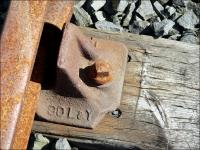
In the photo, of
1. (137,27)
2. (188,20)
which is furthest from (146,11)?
(188,20)

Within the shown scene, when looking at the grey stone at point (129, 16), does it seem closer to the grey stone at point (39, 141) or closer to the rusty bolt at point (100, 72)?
the rusty bolt at point (100, 72)

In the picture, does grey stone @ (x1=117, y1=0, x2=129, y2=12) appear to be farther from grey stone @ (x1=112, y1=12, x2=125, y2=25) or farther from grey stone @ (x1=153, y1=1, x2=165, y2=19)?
grey stone @ (x1=153, y1=1, x2=165, y2=19)

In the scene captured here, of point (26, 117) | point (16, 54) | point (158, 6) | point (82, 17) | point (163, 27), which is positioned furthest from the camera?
point (158, 6)

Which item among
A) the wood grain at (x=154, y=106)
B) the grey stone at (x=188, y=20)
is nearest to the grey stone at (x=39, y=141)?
the wood grain at (x=154, y=106)

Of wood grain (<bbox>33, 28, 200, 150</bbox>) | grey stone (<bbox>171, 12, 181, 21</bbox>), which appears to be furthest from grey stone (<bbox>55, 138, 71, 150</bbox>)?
grey stone (<bbox>171, 12, 181, 21</bbox>)

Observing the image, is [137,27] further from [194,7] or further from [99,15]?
[194,7]

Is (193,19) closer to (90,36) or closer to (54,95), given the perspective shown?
(90,36)

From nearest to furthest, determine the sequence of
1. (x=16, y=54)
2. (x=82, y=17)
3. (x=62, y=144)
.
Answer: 1. (x=16, y=54)
2. (x=62, y=144)
3. (x=82, y=17)

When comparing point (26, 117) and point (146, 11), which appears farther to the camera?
point (146, 11)
